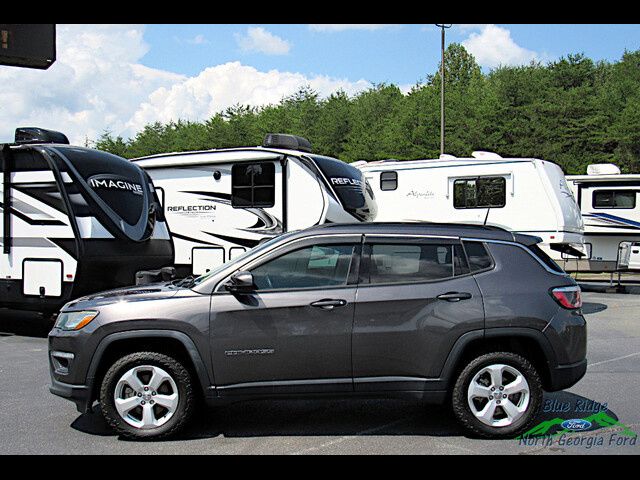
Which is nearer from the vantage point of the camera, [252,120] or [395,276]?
[395,276]

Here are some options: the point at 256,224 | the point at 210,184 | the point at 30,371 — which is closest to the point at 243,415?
the point at 30,371

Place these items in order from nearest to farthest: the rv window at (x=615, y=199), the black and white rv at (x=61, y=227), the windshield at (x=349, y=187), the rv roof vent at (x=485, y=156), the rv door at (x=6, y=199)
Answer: the black and white rv at (x=61, y=227), the rv door at (x=6, y=199), the windshield at (x=349, y=187), the rv roof vent at (x=485, y=156), the rv window at (x=615, y=199)

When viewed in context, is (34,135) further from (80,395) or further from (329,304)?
(329,304)

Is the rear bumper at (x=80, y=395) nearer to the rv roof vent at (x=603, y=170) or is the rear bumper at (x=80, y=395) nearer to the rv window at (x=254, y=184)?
the rv window at (x=254, y=184)

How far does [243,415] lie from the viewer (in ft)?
20.2

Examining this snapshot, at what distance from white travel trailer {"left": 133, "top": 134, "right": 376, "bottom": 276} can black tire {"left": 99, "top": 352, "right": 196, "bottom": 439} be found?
663 cm

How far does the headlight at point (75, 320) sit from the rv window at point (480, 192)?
34.4 feet

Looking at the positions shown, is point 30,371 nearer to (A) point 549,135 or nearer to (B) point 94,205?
(B) point 94,205

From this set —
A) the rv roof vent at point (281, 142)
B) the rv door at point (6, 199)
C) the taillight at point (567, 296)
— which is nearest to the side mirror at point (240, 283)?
the taillight at point (567, 296)

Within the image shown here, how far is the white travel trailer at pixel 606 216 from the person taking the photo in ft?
56.9

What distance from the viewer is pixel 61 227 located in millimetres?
9539

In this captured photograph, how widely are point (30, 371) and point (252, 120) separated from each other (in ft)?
154

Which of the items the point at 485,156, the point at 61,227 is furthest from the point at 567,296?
the point at 485,156

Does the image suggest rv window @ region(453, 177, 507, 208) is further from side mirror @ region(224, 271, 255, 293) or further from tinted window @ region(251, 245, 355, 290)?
side mirror @ region(224, 271, 255, 293)
